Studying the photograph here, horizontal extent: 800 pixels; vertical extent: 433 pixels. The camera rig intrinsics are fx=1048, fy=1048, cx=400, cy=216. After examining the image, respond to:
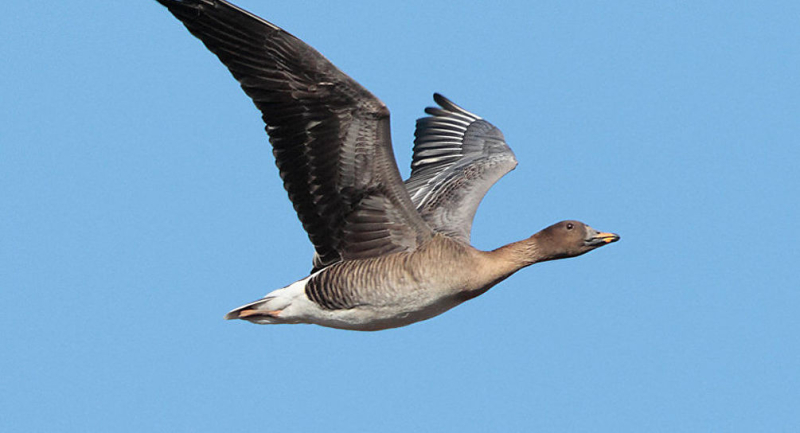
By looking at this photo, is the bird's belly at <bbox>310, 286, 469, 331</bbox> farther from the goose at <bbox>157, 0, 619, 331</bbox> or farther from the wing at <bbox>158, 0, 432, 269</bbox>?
the wing at <bbox>158, 0, 432, 269</bbox>

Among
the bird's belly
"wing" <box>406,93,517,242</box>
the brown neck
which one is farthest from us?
"wing" <box>406,93,517,242</box>

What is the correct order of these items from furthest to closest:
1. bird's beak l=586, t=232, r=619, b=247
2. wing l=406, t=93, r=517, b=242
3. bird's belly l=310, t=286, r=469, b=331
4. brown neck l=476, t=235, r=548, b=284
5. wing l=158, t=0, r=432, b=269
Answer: wing l=406, t=93, r=517, b=242 → bird's beak l=586, t=232, r=619, b=247 → brown neck l=476, t=235, r=548, b=284 → bird's belly l=310, t=286, r=469, b=331 → wing l=158, t=0, r=432, b=269

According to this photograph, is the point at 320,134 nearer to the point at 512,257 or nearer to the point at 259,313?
the point at 259,313

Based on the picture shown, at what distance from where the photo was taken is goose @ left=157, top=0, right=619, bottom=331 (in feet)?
34.1

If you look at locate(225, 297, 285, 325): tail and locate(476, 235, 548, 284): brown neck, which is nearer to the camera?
locate(476, 235, 548, 284): brown neck

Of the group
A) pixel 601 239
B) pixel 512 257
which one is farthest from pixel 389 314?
pixel 601 239

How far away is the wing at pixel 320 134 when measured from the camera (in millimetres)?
10352

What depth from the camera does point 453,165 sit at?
15.0m

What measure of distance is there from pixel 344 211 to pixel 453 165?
12.5ft

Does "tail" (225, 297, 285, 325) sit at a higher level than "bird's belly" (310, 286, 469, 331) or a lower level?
higher

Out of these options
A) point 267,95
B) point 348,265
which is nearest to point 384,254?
point 348,265

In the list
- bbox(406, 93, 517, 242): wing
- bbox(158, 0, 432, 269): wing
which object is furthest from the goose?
bbox(406, 93, 517, 242): wing

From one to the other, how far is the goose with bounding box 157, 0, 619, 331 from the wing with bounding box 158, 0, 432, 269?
0.01 meters

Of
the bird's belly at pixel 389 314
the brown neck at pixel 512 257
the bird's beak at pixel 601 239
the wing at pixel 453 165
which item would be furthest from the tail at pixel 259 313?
the bird's beak at pixel 601 239
